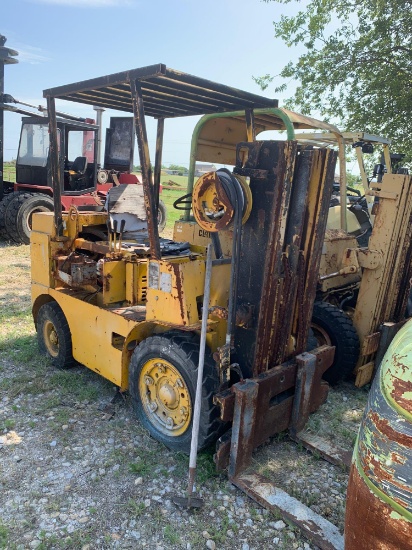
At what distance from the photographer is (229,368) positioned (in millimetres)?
2826

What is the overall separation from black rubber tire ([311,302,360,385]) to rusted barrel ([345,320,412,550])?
2.55 metres

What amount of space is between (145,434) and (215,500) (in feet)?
2.70

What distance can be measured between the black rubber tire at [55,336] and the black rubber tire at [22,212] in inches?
265

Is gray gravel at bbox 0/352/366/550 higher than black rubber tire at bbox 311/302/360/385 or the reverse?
the reverse

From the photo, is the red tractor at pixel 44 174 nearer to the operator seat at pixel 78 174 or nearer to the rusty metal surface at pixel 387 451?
the operator seat at pixel 78 174

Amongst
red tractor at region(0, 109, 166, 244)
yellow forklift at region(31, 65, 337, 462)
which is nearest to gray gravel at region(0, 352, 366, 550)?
yellow forklift at region(31, 65, 337, 462)

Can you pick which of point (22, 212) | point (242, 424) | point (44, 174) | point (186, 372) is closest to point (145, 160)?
point (186, 372)

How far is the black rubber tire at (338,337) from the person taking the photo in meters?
4.20

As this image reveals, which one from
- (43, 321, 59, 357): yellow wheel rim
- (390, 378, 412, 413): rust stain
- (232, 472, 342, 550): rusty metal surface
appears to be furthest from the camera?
(43, 321, 59, 357): yellow wheel rim

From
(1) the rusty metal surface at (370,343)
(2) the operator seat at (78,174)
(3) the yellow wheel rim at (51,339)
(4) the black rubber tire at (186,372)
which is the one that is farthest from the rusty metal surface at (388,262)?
(2) the operator seat at (78,174)

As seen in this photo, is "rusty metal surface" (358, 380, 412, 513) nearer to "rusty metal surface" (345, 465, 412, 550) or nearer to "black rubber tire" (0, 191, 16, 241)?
"rusty metal surface" (345, 465, 412, 550)

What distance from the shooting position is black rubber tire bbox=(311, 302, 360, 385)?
165 inches

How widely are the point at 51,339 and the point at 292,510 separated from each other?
2.90 meters

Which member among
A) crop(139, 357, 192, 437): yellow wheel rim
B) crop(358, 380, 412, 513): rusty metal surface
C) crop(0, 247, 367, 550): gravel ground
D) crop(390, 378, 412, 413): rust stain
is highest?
crop(390, 378, 412, 413): rust stain
